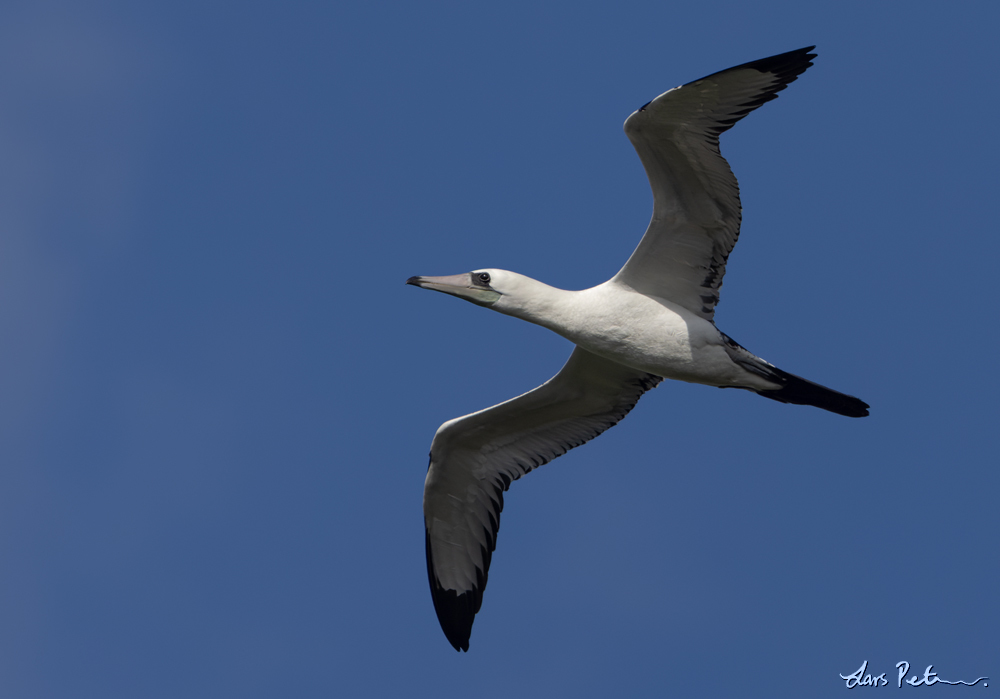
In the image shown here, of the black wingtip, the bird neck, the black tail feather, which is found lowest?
the black wingtip

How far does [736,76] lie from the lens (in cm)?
1220

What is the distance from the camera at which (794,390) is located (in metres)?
13.5

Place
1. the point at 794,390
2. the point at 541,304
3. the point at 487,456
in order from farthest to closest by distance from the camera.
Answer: the point at 487,456 < the point at 794,390 < the point at 541,304

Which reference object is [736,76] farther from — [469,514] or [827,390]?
[469,514]

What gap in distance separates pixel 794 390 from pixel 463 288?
3.95m

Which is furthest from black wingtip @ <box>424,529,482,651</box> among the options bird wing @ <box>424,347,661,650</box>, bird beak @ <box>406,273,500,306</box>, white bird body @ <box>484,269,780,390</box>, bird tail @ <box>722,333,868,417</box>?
bird tail @ <box>722,333,868,417</box>

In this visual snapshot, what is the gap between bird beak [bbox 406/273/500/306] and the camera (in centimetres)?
1326

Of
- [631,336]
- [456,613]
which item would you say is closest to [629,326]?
[631,336]

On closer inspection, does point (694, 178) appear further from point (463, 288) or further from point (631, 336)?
point (463, 288)

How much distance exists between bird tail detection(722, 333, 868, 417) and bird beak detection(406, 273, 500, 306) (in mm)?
2719

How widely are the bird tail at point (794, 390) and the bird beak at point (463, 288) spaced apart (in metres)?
2.72

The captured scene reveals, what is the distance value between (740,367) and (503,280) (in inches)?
113

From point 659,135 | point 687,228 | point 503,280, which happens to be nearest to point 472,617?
point 503,280

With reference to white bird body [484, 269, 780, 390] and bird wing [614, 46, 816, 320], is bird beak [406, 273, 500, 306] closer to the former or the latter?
white bird body [484, 269, 780, 390]
